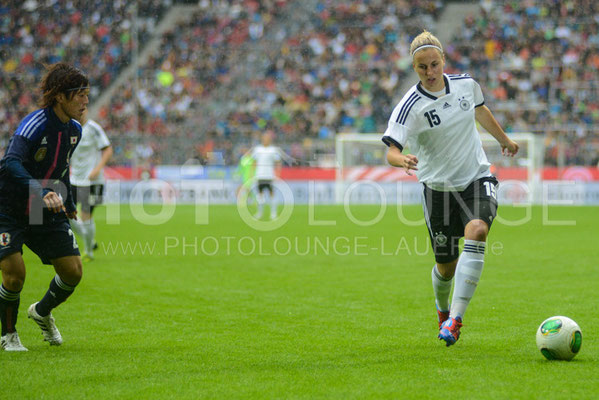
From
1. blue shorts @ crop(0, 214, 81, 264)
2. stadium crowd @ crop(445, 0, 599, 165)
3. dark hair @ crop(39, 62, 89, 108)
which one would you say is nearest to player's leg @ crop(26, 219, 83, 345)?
blue shorts @ crop(0, 214, 81, 264)

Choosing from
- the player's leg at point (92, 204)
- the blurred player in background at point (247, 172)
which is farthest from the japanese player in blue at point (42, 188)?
the blurred player in background at point (247, 172)

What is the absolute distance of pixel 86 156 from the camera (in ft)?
41.7

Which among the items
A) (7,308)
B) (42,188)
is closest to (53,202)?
(42,188)

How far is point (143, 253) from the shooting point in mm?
14375

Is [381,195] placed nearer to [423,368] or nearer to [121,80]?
[121,80]

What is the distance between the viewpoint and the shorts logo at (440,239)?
6.54 meters

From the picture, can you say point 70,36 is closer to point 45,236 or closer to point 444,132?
point 45,236

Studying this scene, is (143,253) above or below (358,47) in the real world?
below

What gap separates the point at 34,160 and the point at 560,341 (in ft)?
13.8

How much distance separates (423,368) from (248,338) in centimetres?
183

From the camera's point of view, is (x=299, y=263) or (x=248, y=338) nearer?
(x=248, y=338)

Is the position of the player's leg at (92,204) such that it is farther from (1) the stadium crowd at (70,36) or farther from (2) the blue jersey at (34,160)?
(1) the stadium crowd at (70,36)

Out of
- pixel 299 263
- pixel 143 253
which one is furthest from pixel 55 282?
pixel 143 253

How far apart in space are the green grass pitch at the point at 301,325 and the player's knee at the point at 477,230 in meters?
0.88
